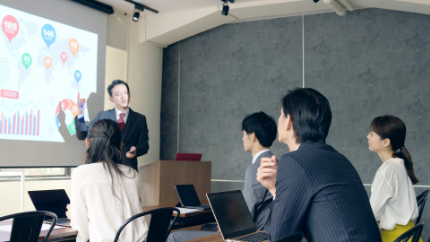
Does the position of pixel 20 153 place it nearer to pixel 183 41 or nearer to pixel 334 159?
pixel 183 41

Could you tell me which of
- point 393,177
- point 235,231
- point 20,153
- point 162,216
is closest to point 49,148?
point 20,153

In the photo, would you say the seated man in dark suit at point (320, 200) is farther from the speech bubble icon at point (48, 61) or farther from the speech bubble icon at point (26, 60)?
the speech bubble icon at point (48, 61)

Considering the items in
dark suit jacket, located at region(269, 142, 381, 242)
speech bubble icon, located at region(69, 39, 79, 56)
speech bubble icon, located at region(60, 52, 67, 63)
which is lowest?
dark suit jacket, located at region(269, 142, 381, 242)

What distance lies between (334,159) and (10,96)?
366 centimetres

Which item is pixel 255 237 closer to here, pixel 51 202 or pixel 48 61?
pixel 51 202

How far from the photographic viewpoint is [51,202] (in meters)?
2.53

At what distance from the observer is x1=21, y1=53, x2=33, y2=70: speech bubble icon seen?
13.7 feet

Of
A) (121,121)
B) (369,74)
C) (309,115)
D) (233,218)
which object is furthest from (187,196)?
(369,74)

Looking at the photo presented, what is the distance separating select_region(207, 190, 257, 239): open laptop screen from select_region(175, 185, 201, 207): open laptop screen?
1.09 metres

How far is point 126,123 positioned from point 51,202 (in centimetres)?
204

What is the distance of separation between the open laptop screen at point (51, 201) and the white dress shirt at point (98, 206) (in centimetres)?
51

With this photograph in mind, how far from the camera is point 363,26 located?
4.95m

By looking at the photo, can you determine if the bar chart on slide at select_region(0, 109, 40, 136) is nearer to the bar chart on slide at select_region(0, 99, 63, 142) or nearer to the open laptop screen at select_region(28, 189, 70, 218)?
the bar chart on slide at select_region(0, 99, 63, 142)

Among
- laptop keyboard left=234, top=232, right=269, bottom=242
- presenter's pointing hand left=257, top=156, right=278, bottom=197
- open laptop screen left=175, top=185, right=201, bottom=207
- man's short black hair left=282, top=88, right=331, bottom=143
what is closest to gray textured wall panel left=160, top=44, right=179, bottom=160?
open laptop screen left=175, top=185, right=201, bottom=207
